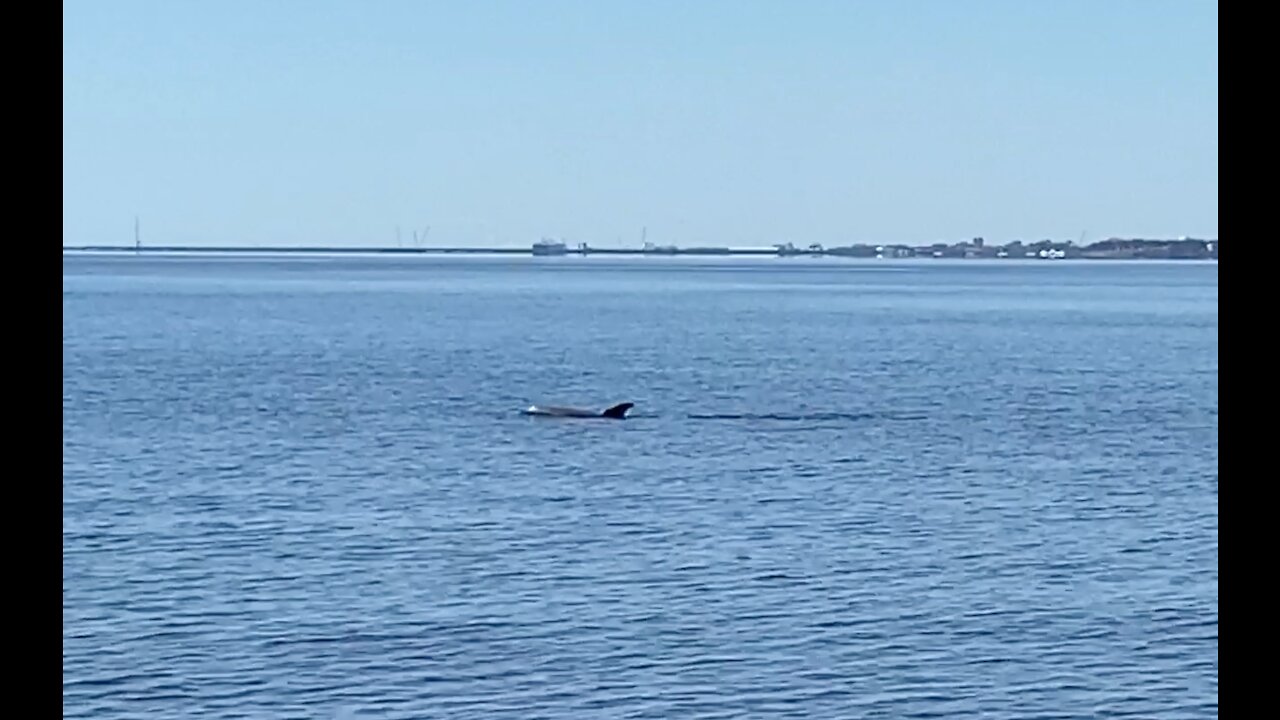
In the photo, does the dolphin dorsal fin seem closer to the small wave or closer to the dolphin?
A: the dolphin

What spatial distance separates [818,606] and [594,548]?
496 centimetres

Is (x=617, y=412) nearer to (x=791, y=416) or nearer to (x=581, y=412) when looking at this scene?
(x=581, y=412)

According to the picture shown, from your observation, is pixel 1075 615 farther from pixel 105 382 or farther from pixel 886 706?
pixel 105 382

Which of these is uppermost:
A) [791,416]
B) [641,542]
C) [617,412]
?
[617,412]

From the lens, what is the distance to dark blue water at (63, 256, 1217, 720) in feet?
63.2

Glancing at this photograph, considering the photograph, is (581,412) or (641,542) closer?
(641,542)

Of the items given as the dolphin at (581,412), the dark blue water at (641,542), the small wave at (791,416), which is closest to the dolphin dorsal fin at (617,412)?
the dolphin at (581,412)

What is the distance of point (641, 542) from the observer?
28.0 m

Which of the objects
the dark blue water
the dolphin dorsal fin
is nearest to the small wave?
the dark blue water

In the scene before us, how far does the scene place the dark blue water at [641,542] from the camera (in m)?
19.3

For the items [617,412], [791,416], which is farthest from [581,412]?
[791,416]

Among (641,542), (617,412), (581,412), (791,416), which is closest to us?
(641,542)

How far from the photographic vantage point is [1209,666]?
20359 mm
